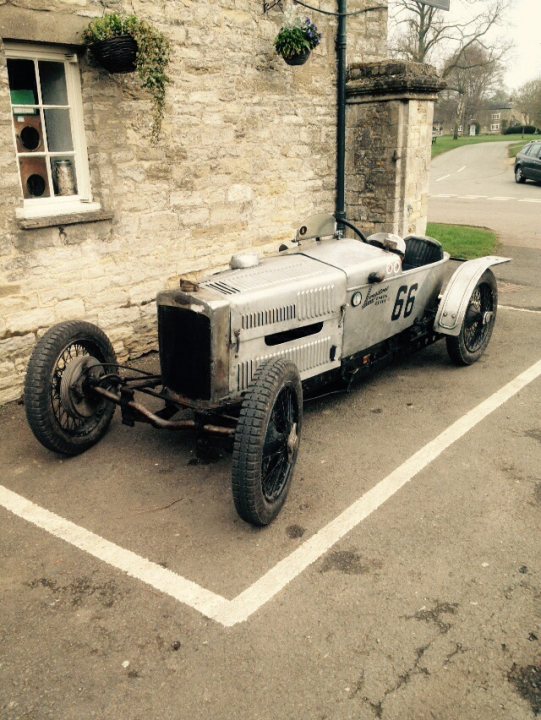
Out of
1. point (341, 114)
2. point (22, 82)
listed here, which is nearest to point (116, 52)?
point (22, 82)

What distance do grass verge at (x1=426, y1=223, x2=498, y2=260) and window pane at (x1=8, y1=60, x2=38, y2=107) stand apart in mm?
7566

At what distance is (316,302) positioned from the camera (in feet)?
15.8

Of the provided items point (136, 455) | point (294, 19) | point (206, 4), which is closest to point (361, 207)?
point (294, 19)

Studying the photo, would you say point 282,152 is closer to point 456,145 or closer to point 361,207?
point 361,207

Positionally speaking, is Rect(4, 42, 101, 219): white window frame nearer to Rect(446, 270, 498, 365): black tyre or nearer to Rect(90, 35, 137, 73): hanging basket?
Rect(90, 35, 137, 73): hanging basket

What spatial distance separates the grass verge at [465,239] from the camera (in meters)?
11.8

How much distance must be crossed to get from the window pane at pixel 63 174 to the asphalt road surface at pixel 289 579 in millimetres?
2222

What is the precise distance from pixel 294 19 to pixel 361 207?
2.54 m

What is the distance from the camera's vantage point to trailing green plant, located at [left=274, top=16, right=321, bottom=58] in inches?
290

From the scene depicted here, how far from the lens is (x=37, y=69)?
224 inches

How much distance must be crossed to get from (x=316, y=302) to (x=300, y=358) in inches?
16.7

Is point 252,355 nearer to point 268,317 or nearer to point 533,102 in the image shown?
point 268,317

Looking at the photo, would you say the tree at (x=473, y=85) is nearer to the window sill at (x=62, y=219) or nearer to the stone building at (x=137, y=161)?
the stone building at (x=137, y=161)

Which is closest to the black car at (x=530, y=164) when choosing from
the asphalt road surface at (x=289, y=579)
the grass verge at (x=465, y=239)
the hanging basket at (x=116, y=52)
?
the grass verge at (x=465, y=239)
